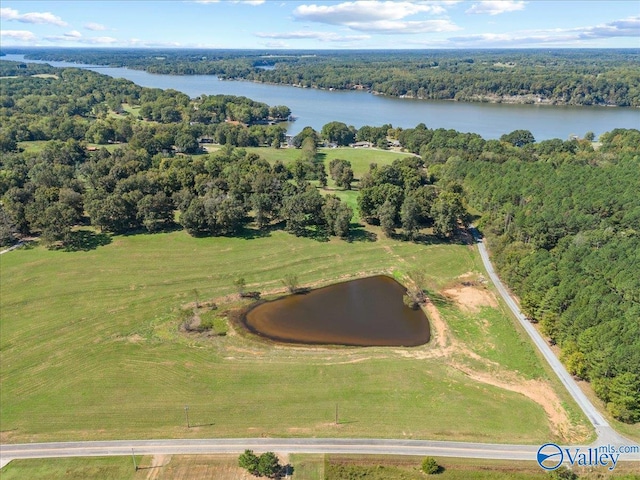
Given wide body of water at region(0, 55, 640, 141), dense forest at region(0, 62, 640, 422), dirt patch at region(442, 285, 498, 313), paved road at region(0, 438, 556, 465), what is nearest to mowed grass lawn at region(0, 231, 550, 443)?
paved road at region(0, 438, 556, 465)

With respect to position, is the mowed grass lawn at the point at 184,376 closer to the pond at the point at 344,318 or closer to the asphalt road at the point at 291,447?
the asphalt road at the point at 291,447

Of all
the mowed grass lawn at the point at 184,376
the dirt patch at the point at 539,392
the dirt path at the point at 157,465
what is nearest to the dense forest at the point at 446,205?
the dirt patch at the point at 539,392

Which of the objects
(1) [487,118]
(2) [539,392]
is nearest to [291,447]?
(2) [539,392]

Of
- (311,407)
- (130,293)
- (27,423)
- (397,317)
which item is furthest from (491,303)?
(27,423)

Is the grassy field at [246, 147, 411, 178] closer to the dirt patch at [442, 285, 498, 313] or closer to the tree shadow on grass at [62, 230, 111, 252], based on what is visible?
the tree shadow on grass at [62, 230, 111, 252]

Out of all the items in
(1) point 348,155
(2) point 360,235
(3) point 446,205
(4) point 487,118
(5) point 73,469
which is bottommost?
(5) point 73,469

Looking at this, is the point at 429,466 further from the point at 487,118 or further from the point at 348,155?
the point at 487,118

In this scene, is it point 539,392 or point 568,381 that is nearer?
point 539,392
